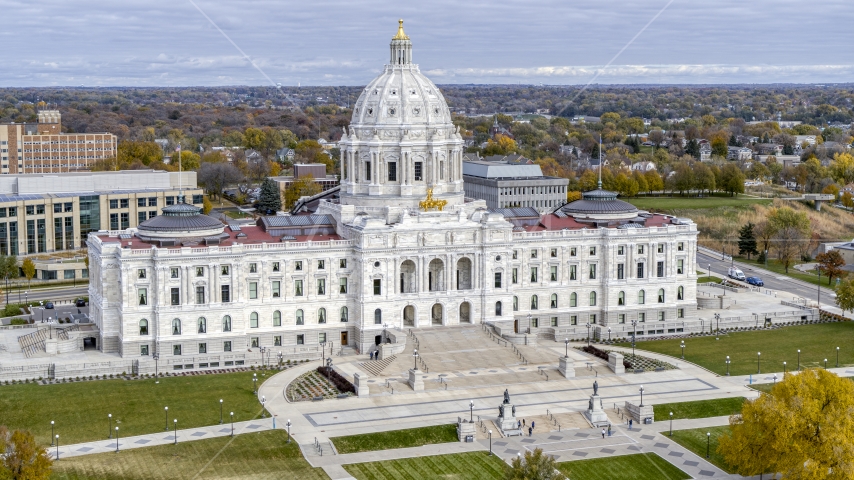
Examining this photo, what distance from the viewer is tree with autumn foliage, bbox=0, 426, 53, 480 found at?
70.1 meters

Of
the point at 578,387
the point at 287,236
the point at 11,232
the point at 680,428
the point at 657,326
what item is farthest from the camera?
the point at 11,232

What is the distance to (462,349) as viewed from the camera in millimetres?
112625

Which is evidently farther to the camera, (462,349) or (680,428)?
(462,349)

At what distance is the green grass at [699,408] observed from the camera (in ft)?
309

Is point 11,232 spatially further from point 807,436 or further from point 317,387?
point 807,436

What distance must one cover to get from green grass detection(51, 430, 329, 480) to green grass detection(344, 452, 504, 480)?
10.9 ft

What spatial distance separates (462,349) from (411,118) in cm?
2814

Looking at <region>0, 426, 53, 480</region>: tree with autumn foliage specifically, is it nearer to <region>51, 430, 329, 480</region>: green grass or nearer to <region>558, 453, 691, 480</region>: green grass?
<region>51, 430, 329, 480</region>: green grass

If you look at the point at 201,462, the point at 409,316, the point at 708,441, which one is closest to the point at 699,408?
the point at 708,441

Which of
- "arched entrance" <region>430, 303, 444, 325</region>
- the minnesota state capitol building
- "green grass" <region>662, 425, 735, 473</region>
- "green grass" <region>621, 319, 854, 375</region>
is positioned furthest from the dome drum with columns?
"green grass" <region>662, 425, 735, 473</region>

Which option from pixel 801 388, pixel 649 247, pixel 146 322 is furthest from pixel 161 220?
pixel 801 388

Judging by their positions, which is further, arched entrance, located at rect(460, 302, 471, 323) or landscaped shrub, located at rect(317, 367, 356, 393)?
arched entrance, located at rect(460, 302, 471, 323)

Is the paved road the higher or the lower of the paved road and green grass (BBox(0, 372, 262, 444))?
the higher

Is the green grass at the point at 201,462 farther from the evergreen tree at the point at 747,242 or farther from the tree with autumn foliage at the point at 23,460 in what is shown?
the evergreen tree at the point at 747,242
